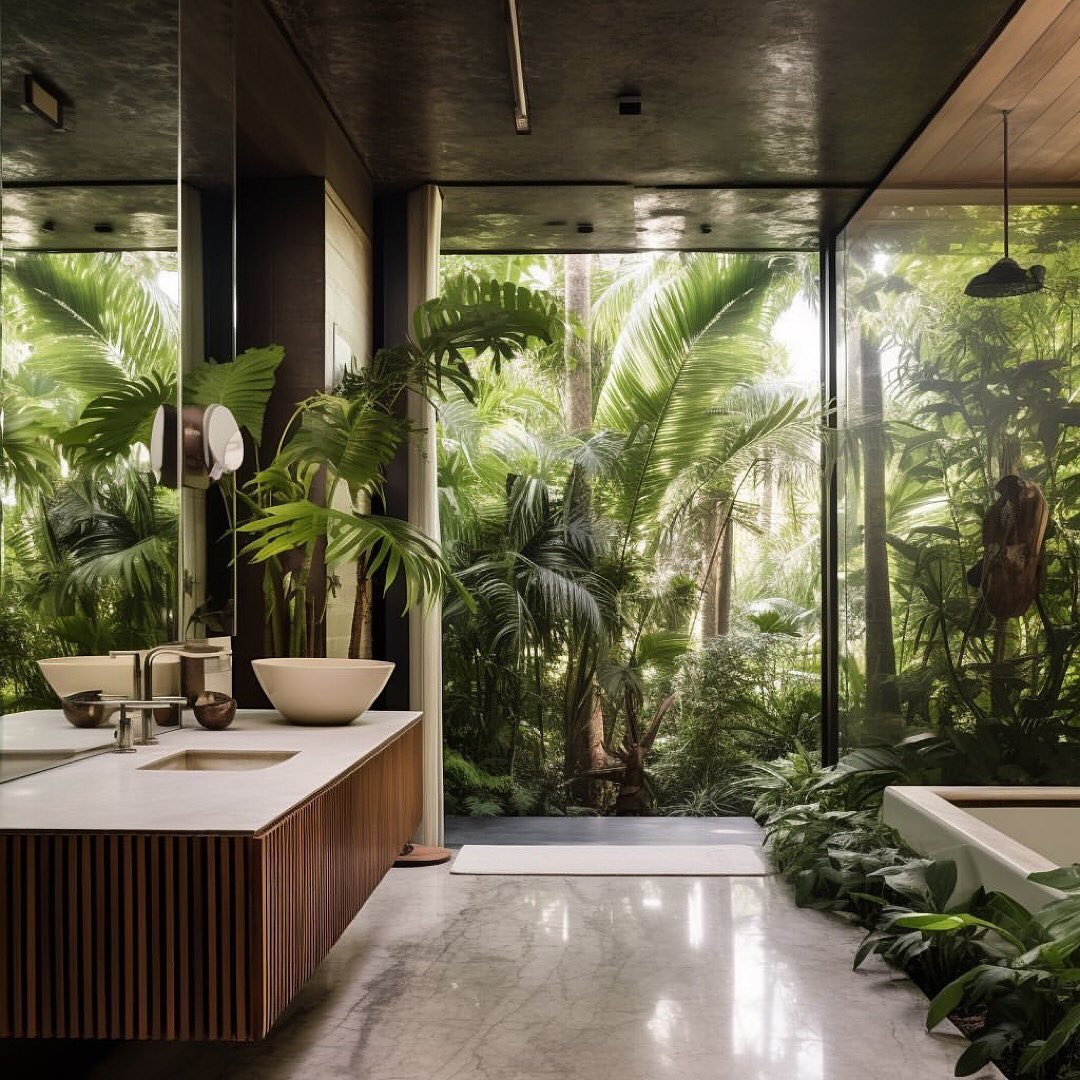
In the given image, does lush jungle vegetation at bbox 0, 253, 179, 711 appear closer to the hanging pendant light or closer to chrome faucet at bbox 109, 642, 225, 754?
chrome faucet at bbox 109, 642, 225, 754

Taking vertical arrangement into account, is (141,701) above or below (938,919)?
above

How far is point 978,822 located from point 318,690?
1.73 meters

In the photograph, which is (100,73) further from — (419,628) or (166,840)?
(419,628)

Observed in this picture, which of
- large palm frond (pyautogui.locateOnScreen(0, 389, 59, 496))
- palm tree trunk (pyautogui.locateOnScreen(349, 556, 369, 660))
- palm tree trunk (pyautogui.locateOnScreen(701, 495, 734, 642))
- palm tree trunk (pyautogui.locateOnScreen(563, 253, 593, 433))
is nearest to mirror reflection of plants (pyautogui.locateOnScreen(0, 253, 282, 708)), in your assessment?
large palm frond (pyautogui.locateOnScreen(0, 389, 59, 496))

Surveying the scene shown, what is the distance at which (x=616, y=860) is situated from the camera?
191 inches

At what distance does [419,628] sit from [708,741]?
2.26 m

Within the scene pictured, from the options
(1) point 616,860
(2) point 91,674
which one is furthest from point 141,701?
(1) point 616,860

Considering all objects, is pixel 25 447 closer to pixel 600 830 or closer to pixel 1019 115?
pixel 1019 115

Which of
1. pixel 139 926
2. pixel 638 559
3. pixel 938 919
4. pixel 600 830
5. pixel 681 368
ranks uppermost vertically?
pixel 681 368

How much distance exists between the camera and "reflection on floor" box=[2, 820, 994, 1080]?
8.77 feet

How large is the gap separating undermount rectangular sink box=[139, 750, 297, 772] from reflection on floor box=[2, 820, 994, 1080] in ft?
1.98

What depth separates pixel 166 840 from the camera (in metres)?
1.88

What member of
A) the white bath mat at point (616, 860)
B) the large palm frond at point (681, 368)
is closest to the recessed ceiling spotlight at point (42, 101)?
the white bath mat at point (616, 860)

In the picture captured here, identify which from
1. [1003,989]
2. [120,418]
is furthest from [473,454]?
[1003,989]
